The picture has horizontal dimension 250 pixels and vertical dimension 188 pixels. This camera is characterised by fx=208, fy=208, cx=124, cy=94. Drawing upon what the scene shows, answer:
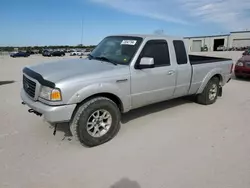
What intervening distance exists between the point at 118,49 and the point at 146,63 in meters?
0.83

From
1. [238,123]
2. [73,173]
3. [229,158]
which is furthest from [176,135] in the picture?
[73,173]

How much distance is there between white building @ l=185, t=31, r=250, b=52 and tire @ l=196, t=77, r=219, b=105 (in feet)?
176

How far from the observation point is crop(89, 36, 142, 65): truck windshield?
4.08 m

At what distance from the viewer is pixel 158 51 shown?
4.43 m

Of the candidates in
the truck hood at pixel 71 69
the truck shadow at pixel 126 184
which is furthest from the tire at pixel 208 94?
the truck shadow at pixel 126 184

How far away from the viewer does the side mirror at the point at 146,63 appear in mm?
3809

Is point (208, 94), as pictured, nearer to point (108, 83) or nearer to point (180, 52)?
point (180, 52)

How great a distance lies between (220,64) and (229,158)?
347 cm

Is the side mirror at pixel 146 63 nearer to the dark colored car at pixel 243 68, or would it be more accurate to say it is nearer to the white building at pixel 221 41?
the dark colored car at pixel 243 68

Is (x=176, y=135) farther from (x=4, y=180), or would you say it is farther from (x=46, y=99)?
(x=4, y=180)

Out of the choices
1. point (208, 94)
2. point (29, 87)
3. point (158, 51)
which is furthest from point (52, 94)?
point (208, 94)

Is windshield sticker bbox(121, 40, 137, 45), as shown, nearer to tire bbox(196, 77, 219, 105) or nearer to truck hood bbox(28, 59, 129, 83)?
truck hood bbox(28, 59, 129, 83)

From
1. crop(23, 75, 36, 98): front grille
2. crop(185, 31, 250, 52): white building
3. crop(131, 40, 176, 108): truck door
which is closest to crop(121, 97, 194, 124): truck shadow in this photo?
crop(131, 40, 176, 108): truck door

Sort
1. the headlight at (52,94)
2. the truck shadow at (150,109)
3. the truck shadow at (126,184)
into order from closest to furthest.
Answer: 1. the truck shadow at (126,184)
2. the headlight at (52,94)
3. the truck shadow at (150,109)
